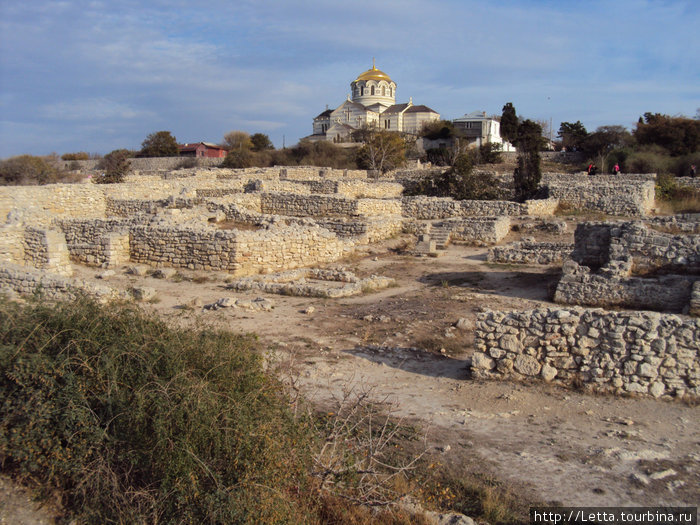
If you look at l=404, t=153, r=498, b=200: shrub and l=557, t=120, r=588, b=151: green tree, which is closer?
l=404, t=153, r=498, b=200: shrub

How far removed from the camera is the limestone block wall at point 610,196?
22.8 m

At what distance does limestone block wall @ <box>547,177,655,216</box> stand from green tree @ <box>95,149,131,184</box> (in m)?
23.0

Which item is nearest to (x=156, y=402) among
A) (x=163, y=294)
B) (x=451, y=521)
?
(x=451, y=521)

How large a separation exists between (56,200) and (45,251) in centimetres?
851

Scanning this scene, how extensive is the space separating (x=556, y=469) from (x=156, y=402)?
3344 mm

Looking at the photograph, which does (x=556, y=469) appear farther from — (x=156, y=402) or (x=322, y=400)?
(x=156, y=402)

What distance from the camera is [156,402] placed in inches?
150

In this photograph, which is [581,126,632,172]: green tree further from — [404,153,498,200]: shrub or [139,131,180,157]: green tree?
[139,131,180,157]: green tree

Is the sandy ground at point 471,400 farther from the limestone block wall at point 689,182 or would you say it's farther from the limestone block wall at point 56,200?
the limestone block wall at point 689,182

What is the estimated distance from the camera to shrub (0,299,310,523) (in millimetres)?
3551

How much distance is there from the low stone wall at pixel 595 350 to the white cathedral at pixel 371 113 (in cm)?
5676

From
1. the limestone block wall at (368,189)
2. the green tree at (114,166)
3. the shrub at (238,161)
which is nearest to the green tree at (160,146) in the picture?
the green tree at (114,166)

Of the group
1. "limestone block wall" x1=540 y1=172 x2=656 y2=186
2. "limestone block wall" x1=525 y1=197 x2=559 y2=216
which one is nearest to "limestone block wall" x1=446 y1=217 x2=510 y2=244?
"limestone block wall" x1=525 y1=197 x2=559 y2=216

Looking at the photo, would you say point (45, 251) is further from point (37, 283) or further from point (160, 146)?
point (160, 146)
